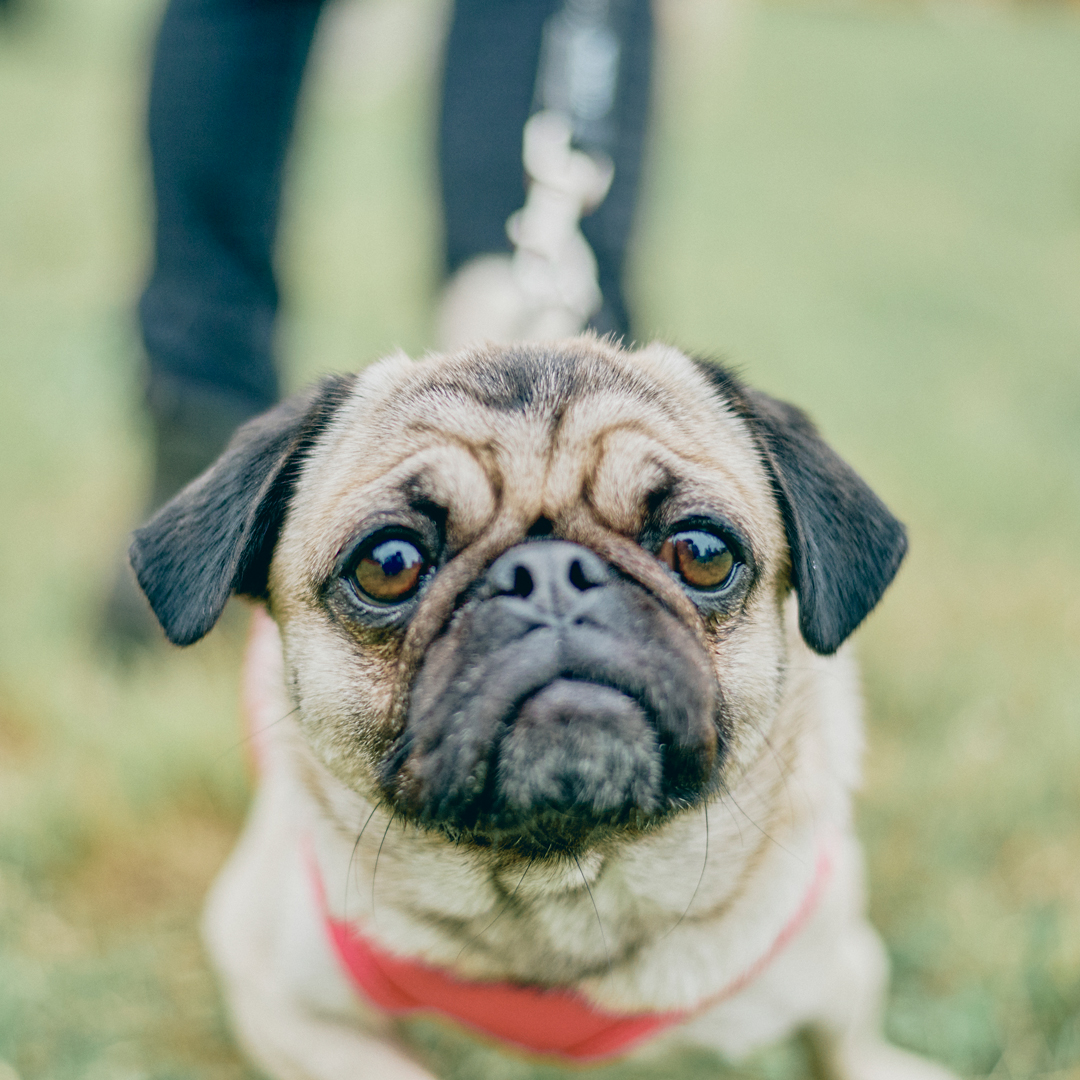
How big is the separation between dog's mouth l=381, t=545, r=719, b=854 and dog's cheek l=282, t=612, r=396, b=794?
0.17 m

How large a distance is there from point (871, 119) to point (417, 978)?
14445 millimetres

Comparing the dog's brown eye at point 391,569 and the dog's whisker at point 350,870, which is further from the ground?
the dog's brown eye at point 391,569

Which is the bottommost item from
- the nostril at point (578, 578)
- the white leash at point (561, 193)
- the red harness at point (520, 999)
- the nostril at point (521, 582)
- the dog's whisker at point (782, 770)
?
the red harness at point (520, 999)

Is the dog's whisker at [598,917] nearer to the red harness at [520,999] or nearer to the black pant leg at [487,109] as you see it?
the red harness at [520,999]

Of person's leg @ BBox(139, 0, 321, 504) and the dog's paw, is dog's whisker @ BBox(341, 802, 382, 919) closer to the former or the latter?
the dog's paw

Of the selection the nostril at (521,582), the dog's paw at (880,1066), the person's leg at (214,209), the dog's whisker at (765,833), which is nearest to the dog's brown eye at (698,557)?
the nostril at (521,582)

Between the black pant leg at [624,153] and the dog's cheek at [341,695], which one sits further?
the black pant leg at [624,153]

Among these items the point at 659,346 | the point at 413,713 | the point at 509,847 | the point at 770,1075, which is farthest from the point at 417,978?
the point at 659,346

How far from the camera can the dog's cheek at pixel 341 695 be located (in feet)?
6.38

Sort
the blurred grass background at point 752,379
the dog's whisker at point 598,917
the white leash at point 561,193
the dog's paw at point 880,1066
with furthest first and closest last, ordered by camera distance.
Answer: the white leash at point 561,193 → the blurred grass background at point 752,379 → the dog's paw at point 880,1066 → the dog's whisker at point 598,917

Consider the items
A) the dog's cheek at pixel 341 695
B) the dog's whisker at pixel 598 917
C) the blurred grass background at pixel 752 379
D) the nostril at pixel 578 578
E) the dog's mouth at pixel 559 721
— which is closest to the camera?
the dog's mouth at pixel 559 721

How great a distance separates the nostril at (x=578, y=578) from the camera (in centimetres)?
180

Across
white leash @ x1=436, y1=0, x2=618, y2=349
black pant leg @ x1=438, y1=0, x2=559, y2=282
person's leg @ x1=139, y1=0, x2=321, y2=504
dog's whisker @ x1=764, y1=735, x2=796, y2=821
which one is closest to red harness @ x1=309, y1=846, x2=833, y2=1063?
dog's whisker @ x1=764, y1=735, x2=796, y2=821

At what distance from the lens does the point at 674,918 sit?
215 centimetres
